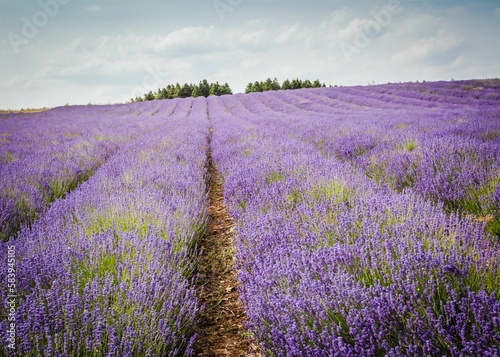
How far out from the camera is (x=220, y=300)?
2.70 metres

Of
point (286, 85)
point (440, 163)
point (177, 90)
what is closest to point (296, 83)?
point (286, 85)

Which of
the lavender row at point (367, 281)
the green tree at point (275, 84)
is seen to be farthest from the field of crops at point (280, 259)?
the green tree at point (275, 84)

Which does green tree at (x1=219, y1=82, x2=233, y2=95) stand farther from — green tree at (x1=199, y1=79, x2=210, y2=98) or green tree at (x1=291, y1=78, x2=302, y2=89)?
green tree at (x1=291, y1=78, x2=302, y2=89)

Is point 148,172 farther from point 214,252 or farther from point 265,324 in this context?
point 265,324

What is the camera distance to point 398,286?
160 centimetres

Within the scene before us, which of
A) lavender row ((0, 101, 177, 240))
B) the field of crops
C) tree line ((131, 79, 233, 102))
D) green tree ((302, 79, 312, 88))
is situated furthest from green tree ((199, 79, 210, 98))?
the field of crops

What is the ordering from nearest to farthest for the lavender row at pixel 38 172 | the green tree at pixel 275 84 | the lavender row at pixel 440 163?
the lavender row at pixel 440 163 → the lavender row at pixel 38 172 → the green tree at pixel 275 84

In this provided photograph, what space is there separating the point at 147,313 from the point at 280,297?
0.66m

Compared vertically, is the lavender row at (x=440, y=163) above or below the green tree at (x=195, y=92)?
below

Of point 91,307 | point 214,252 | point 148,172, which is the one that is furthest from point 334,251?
point 148,172

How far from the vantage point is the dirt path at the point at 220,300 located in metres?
2.19

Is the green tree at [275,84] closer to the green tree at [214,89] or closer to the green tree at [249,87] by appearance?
the green tree at [249,87]

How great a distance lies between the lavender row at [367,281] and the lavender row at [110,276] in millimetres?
446

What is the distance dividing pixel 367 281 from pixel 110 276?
147 centimetres
